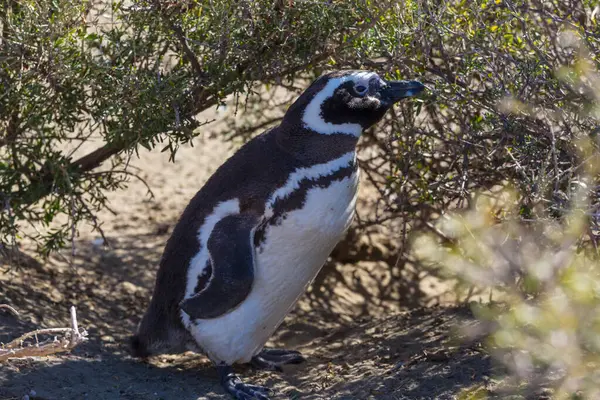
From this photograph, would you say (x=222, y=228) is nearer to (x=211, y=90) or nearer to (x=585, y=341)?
(x=211, y=90)

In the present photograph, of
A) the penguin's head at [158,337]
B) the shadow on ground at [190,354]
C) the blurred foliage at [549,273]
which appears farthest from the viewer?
the penguin's head at [158,337]

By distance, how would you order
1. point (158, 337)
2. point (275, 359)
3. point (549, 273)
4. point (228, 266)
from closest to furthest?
point (549, 273) → point (228, 266) → point (158, 337) → point (275, 359)

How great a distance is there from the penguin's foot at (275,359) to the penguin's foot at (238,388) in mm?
235

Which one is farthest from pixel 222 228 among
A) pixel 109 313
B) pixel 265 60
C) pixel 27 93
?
pixel 109 313

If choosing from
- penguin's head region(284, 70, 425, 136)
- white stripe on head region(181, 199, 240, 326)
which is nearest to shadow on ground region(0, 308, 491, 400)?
white stripe on head region(181, 199, 240, 326)

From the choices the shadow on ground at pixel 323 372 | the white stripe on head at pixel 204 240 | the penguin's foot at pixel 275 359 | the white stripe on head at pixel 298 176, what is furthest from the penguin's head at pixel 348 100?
the penguin's foot at pixel 275 359

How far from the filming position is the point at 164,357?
365 centimetres

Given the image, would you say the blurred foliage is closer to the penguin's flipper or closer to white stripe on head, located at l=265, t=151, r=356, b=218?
white stripe on head, located at l=265, t=151, r=356, b=218

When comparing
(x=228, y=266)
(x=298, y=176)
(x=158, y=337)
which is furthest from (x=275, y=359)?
(x=298, y=176)

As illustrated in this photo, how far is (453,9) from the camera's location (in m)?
3.07

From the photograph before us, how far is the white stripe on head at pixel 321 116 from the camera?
9.87 feet

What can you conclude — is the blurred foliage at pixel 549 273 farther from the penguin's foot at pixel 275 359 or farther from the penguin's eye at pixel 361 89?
the penguin's foot at pixel 275 359

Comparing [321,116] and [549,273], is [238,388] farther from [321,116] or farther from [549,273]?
[549,273]

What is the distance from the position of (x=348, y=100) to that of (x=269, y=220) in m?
0.48
